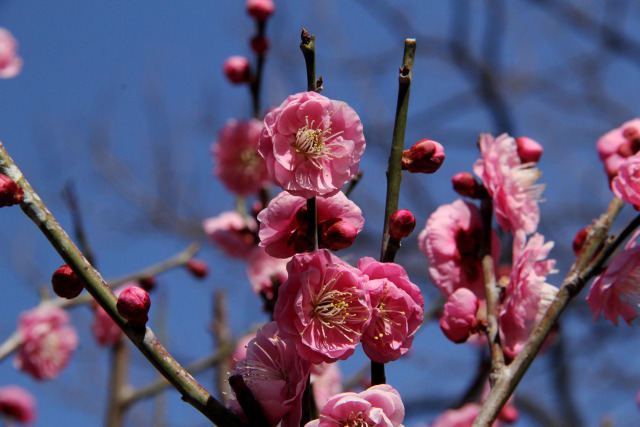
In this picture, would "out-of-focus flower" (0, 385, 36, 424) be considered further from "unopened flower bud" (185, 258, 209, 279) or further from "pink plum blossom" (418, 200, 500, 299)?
"pink plum blossom" (418, 200, 500, 299)

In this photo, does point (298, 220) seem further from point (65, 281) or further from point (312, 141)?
point (65, 281)

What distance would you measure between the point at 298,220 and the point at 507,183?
46 cm

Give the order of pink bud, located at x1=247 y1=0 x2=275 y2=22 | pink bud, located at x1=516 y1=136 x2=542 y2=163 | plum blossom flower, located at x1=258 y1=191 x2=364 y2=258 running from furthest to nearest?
pink bud, located at x1=247 y1=0 x2=275 y2=22 → pink bud, located at x1=516 y1=136 x2=542 y2=163 → plum blossom flower, located at x1=258 y1=191 x2=364 y2=258

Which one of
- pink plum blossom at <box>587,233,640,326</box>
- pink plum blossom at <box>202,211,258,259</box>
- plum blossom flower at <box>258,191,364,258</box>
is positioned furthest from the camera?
pink plum blossom at <box>202,211,258,259</box>

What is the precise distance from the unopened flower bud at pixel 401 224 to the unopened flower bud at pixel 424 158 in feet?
0.41

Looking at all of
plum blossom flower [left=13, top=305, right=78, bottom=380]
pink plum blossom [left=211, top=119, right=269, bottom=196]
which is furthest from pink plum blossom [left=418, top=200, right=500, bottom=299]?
plum blossom flower [left=13, top=305, right=78, bottom=380]

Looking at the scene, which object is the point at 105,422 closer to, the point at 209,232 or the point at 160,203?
the point at 209,232

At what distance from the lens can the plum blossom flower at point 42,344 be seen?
2.63 meters

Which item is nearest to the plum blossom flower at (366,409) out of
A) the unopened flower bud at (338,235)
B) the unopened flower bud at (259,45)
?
the unopened flower bud at (338,235)

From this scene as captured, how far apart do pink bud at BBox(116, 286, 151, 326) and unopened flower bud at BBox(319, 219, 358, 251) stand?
10.3 inches

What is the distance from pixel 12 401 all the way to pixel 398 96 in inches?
125

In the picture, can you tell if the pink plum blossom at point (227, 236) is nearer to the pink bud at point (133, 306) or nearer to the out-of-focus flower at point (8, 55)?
the out-of-focus flower at point (8, 55)

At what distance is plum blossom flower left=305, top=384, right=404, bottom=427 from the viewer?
0.82 meters

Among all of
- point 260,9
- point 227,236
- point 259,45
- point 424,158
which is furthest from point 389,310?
point 227,236
